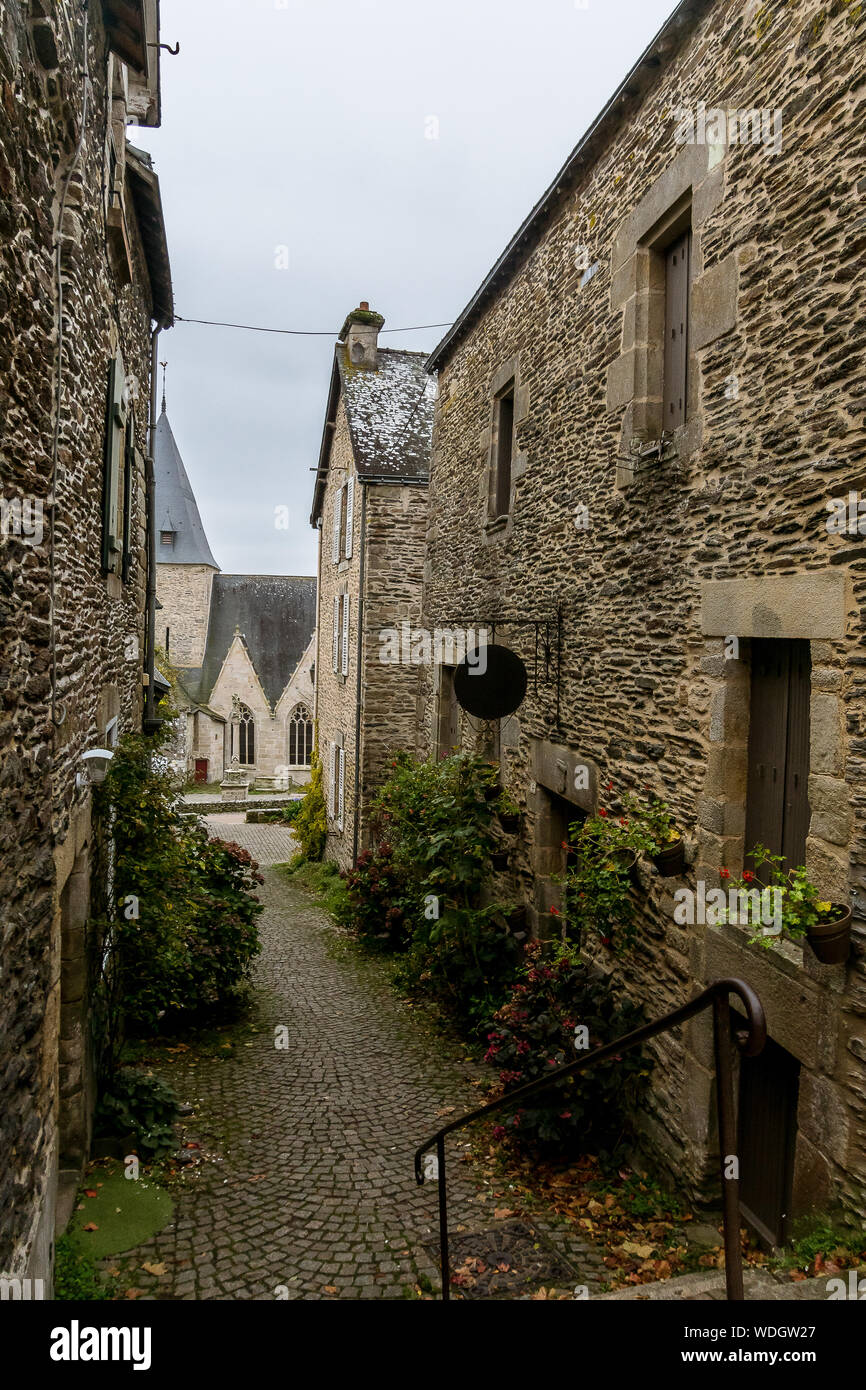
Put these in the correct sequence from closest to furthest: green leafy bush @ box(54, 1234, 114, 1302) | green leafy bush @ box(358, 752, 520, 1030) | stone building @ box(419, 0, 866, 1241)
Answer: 1. stone building @ box(419, 0, 866, 1241)
2. green leafy bush @ box(54, 1234, 114, 1302)
3. green leafy bush @ box(358, 752, 520, 1030)

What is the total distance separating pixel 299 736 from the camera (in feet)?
121

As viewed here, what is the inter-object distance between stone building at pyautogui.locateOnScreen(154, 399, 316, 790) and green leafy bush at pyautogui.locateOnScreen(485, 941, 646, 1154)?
28877 mm

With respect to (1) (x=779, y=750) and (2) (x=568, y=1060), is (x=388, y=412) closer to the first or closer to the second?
(2) (x=568, y=1060)

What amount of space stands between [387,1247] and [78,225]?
608 centimetres

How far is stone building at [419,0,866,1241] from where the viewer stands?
155 inches

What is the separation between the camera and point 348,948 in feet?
41.1

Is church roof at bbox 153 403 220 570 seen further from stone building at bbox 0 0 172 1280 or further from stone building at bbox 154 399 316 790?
stone building at bbox 0 0 172 1280

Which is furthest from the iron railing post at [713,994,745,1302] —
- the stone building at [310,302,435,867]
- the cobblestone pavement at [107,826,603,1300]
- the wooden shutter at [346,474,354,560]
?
the wooden shutter at [346,474,354,560]

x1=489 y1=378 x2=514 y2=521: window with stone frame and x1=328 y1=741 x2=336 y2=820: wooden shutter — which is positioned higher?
x1=489 y1=378 x2=514 y2=521: window with stone frame

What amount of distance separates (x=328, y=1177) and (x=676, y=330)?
6.35 metres

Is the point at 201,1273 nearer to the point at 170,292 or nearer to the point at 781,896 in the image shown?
the point at 781,896

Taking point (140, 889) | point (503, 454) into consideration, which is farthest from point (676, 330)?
point (140, 889)

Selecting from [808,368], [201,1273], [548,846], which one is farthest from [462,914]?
[808,368]

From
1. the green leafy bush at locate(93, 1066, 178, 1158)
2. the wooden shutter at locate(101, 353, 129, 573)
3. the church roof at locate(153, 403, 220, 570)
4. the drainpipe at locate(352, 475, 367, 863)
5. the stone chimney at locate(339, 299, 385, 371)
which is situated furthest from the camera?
the church roof at locate(153, 403, 220, 570)
